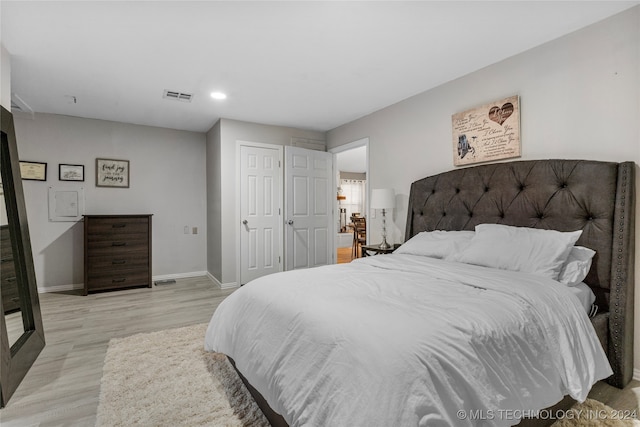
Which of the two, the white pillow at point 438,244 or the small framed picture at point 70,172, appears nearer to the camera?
the white pillow at point 438,244

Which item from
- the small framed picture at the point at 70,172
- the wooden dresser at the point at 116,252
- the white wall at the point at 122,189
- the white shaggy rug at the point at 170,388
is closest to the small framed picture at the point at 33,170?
the white wall at the point at 122,189

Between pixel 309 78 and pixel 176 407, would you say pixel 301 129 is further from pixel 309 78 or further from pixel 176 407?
pixel 176 407

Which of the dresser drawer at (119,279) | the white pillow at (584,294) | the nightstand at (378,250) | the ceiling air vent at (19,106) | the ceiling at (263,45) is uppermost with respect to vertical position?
the ceiling at (263,45)

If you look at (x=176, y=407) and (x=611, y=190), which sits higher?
(x=611, y=190)

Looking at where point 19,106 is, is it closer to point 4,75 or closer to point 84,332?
point 4,75

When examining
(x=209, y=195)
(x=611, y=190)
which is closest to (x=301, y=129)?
(x=209, y=195)

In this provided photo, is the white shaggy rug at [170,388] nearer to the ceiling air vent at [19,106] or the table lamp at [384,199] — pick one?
the table lamp at [384,199]

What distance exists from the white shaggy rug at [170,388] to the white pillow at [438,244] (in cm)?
166

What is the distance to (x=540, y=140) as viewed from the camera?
2396 millimetres

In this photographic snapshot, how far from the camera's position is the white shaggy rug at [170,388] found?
1.61 metres

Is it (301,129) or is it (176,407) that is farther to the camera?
(301,129)

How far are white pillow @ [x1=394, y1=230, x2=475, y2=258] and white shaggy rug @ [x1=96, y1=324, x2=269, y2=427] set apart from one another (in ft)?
5.45

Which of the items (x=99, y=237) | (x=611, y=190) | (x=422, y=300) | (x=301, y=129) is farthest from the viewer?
(x=301, y=129)

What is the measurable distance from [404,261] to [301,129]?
10.3 ft
